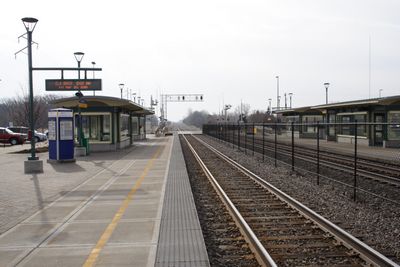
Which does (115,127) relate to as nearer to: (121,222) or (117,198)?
(117,198)

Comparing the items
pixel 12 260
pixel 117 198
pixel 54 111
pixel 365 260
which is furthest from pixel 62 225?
pixel 54 111

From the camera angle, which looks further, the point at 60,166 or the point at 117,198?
the point at 60,166

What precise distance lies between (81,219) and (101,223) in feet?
2.14

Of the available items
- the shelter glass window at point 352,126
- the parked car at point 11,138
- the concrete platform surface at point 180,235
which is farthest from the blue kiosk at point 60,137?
the shelter glass window at point 352,126

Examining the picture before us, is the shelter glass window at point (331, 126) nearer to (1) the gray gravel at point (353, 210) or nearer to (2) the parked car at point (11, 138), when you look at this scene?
(1) the gray gravel at point (353, 210)

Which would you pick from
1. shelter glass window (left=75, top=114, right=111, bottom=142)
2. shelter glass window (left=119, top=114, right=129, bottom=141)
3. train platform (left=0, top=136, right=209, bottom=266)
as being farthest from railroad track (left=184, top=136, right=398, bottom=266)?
shelter glass window (left=119, top=114, right=129, bottom=141)

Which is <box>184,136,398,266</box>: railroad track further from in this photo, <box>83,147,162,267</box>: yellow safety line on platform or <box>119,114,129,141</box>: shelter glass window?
<box>119,114,129,141</box>: shelter glass window

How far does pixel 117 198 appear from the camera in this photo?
1096 centimetres

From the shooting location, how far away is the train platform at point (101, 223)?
6023mm

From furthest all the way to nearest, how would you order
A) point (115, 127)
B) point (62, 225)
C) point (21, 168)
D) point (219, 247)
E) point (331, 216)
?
1. point (115, 127)
2. point (21, 168)
3. point (331, 216)
4. point (62, 225)
5. point (219, 247)

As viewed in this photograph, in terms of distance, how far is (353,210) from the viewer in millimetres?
9867

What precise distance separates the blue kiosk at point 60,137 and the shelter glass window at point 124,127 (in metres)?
9.98

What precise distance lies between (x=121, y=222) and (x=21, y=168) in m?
12.6

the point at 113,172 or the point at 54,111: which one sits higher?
the point at 54,111
